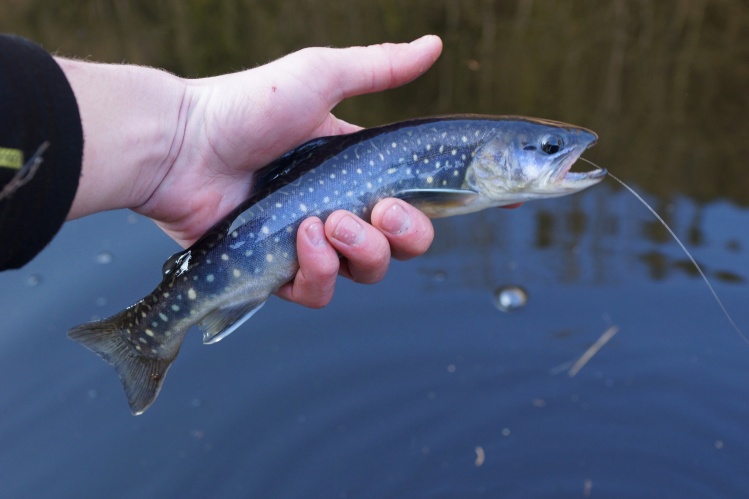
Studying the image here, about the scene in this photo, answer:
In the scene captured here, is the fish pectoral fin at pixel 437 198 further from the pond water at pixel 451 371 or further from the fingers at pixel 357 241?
the pond water at pixel 451 371

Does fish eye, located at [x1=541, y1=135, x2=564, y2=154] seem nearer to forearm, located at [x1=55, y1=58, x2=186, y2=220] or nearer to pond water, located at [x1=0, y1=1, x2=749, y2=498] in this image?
forearm, located at [x1=55, y1=58, x2=186, y2=220]

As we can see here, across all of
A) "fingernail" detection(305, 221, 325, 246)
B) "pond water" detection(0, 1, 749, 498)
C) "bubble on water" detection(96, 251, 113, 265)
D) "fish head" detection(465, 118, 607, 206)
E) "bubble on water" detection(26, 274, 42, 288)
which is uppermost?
"fish head" detection(465, 118, 607, 206)

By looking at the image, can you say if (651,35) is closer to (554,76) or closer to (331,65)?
(554,76)

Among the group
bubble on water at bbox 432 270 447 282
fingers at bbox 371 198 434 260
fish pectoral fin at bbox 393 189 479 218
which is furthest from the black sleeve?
bubble on water at bbox 432 270 447 282

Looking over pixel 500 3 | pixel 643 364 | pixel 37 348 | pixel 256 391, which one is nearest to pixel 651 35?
pixel 500 3

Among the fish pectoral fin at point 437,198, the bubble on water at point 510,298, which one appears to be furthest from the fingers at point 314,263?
the bubble on water at point 510,298
